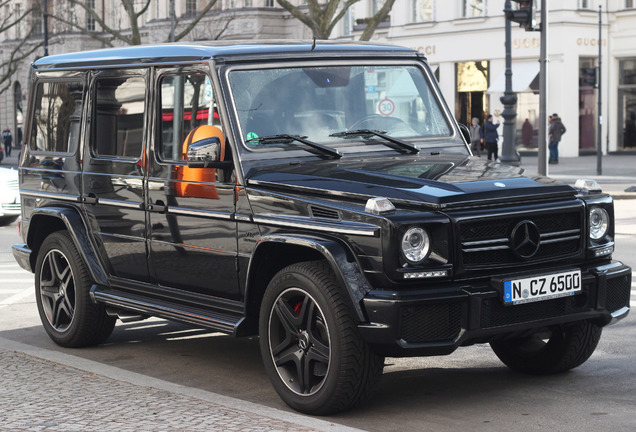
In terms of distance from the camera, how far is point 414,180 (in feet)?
19.6

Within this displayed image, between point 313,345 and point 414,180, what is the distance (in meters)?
0.98

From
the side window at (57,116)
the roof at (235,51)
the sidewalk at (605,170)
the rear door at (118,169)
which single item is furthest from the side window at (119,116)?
the sidewalk at (605,170)

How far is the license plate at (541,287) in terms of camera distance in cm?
577

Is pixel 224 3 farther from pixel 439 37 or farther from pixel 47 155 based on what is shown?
pixel 47 155

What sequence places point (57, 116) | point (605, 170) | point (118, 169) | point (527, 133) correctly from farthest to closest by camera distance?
point (527, 133) < point (605, 170) < point (57, 116) < point (118, 169)

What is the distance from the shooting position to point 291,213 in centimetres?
607

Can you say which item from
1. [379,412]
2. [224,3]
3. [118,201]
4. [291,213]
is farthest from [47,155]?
[224,3]

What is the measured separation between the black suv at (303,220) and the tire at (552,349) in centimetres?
1

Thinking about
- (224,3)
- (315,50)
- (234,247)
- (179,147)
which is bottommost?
(234,247)

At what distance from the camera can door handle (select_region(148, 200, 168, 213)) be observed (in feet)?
23.2

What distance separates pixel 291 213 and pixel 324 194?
0.23 m

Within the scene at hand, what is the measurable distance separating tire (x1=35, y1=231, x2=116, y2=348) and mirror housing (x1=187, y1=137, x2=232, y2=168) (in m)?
1.78

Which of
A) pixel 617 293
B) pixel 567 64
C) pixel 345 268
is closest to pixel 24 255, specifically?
pixel 345 268

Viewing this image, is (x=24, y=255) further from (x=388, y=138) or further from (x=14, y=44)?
(x=14, y=44)
